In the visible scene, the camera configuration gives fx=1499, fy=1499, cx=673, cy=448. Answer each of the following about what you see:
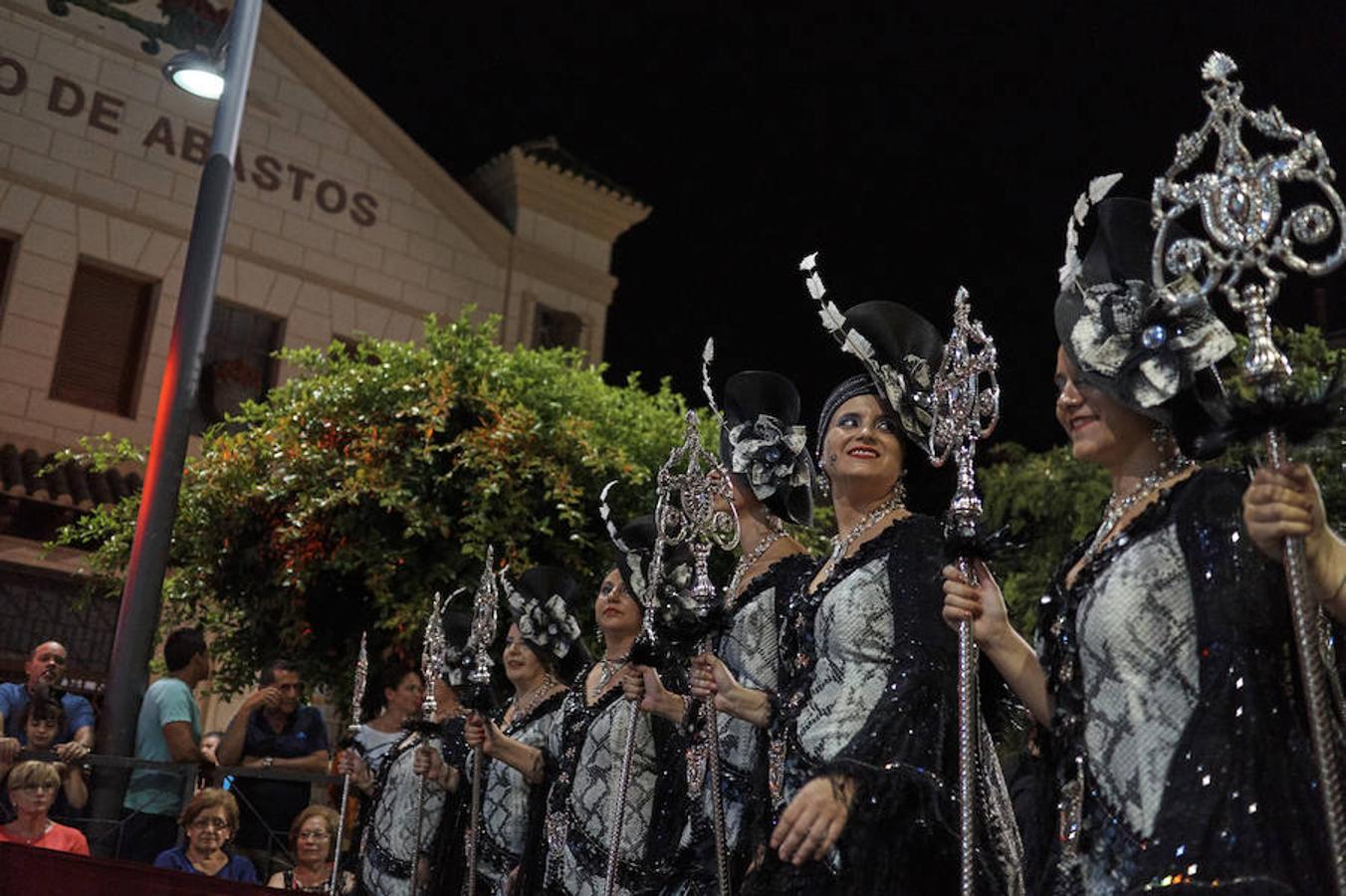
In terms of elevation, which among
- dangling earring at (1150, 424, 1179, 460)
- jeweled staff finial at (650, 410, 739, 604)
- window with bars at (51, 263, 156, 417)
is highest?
window with bars at (51, 263, 156, 417)

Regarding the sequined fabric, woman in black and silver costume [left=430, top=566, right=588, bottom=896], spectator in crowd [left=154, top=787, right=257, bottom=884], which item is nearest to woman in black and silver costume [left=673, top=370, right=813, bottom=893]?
the sequined fabric

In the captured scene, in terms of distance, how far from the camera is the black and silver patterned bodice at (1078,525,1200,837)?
8.15ft

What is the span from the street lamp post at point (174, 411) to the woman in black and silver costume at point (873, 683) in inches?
172

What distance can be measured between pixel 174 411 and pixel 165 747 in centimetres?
170

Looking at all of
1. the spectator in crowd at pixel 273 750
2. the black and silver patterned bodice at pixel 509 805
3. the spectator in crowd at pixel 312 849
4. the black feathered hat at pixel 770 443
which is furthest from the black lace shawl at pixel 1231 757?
the spectator in crowd at pixel 273 750

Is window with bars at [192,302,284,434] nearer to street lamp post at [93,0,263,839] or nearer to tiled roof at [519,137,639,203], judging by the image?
tiled roof at [519,137,639,203]

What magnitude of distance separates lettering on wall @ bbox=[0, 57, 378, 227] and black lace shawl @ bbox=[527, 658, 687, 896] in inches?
380

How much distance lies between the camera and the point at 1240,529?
251 centimetres

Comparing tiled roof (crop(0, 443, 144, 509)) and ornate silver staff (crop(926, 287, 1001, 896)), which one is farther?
tiled roof (crop(0, 443, 144, 509))

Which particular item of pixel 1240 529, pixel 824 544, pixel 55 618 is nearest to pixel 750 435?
pixel 1240 529

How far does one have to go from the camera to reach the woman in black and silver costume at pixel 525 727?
5738 mm

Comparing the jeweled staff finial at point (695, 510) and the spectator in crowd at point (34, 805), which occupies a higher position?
the jeweled staff finial at point (695, 510)

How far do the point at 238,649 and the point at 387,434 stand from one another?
181 cm

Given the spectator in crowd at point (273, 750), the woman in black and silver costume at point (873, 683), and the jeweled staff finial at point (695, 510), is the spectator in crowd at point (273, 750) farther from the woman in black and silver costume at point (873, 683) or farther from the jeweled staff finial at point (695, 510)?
the woman in black and silver costume at point (873, 683)
